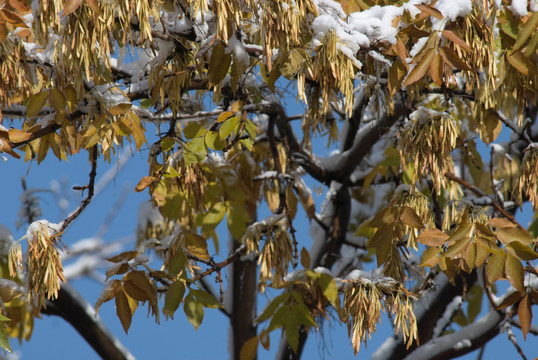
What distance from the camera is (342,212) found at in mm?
3689

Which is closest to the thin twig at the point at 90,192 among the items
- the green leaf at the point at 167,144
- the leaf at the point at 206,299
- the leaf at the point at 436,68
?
the green leaf at the point at 167,144

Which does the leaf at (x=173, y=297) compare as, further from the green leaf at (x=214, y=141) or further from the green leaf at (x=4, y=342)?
the green leaf at (x=4, y=342)

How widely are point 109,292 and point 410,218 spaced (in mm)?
969

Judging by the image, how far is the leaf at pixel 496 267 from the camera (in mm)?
1946

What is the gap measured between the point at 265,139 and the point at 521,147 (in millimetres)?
1320

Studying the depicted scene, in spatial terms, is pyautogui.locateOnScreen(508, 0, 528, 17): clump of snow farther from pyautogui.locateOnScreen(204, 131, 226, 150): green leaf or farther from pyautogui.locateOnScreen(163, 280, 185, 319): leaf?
pyautogui.locateOnScreen(163, 280, 185, 319): leaf

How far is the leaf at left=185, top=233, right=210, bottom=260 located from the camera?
7.92ft

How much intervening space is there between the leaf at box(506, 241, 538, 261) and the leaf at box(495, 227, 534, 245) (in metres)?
0.02

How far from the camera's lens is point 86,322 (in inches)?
131

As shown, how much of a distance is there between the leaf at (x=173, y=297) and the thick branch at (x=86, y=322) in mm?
1082

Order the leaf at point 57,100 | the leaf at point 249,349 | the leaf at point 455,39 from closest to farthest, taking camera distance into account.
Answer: the leaf at point 455,39, the leaf at point 57,100, the leaf at point 249,349

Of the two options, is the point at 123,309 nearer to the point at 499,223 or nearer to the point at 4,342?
the point at 4,342

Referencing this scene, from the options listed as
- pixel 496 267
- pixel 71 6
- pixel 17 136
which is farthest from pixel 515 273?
pixel 17 136

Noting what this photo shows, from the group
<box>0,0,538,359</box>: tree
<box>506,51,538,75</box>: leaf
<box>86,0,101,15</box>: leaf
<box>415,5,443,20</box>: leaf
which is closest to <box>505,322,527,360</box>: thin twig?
<box>0,0,538,359</box>: tree
